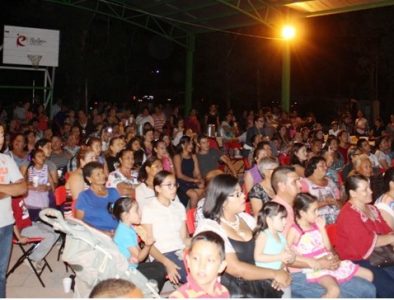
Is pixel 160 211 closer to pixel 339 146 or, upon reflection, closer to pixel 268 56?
pixel 339 146

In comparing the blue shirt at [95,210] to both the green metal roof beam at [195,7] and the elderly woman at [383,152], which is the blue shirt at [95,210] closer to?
the elderly woman at [383,152]

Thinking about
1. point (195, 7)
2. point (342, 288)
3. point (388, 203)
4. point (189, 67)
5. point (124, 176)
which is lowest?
point (342, 288)

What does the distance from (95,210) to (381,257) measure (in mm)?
2718

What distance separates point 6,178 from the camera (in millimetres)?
3904

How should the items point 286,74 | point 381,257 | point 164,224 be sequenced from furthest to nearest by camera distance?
point 286,74, point 164,224, point 381,257

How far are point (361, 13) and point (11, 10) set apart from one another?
17562 millimetres

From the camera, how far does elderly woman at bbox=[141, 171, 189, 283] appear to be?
4293 millimetres

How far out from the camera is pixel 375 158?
346 inches

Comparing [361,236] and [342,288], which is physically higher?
[361,236]

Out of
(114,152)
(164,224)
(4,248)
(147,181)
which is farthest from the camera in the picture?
(114,152)

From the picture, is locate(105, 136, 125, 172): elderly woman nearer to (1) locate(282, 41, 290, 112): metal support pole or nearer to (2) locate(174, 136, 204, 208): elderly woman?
(2) locate(174, 136, 204, 208): elderly woman

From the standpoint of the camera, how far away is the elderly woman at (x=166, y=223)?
14.1ft

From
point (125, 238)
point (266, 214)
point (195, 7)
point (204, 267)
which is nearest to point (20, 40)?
point (195, 7)

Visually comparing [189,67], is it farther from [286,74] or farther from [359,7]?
[359,7]
